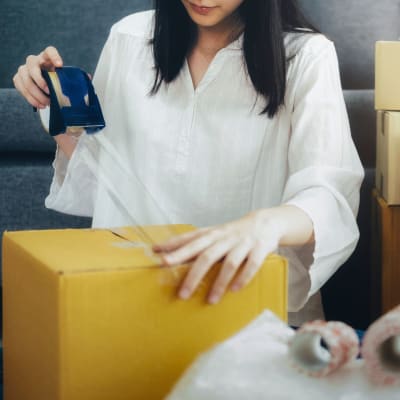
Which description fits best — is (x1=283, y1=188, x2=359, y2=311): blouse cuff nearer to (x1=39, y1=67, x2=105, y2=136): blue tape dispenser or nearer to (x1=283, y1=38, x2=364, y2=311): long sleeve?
(x1=283, y1=38, x2=364, y2=311): long sleeve

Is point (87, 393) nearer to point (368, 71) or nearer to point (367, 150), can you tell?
point (367, 150)

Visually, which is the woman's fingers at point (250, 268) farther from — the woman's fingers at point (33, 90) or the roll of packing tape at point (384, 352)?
the woman's fingers at point (33, 90)

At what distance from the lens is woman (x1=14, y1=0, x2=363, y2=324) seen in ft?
3.43

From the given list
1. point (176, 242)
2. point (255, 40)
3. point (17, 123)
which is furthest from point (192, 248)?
point (17, 123)

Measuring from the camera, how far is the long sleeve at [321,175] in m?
1.00

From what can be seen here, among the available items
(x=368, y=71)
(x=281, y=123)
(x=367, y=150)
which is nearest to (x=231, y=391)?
(x=281, y=123)

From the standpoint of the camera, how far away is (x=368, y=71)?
1.84 meters

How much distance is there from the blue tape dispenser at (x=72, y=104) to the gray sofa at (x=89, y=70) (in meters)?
0.69

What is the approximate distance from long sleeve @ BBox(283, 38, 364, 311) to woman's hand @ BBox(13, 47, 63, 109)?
0.33m

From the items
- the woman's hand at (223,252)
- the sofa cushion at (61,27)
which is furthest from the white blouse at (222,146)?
the sofa cushion at (61,27)

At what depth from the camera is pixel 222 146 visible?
3.95ft

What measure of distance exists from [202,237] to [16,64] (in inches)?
55.2

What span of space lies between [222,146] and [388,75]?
0.34 m

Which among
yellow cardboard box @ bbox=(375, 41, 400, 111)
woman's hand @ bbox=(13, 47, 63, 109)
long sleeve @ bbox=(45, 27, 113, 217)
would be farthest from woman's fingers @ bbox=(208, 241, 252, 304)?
yellow cardboard box @ bbox=(375, 41, 400, 111)
